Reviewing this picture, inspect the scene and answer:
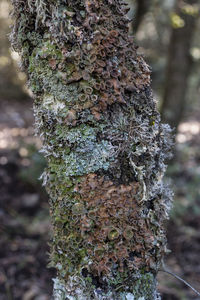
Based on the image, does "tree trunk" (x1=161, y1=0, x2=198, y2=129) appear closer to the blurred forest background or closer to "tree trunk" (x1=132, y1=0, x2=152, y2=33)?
the blurred forest background

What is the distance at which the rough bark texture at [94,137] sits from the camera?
3.54ft

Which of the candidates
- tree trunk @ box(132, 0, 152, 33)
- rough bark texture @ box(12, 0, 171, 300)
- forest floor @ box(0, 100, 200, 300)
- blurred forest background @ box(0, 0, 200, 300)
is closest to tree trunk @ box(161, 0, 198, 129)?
blurred forest background @ box(0, 0, 200, 300)

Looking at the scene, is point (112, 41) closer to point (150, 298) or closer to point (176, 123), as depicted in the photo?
point (150, 298)

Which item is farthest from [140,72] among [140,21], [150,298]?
[140,21]

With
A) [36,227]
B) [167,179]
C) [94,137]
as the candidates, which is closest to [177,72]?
[167,179]

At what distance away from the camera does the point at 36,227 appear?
380 cm

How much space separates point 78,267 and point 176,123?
3715 mm

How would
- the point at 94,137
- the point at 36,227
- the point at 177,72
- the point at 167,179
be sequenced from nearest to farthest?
1. the point at 94,137
2. the point at 167,179
3. the point at 36,227
4. the point at 177,72

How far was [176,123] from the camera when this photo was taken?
15.1ft

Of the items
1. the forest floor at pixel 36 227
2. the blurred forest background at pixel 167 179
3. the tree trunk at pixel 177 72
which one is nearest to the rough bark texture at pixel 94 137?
the blurred forest background at pixel 167 179

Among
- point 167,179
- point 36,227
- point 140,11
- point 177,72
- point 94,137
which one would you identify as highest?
point 140,11

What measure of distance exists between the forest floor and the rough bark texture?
5.15ft

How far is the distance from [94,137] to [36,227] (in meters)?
2.94

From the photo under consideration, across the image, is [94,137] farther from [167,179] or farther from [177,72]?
[177,72]
